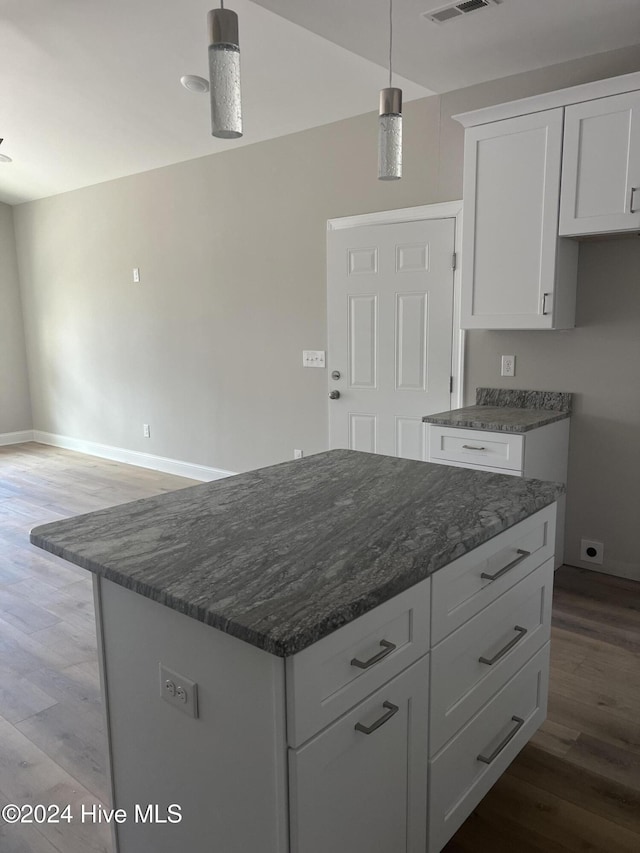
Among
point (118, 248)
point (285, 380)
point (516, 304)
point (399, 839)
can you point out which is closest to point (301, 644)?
point (399, 839)

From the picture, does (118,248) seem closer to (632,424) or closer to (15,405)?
(15,405)

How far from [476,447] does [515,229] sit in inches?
43.8

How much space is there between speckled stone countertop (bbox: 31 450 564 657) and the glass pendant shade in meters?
0.91

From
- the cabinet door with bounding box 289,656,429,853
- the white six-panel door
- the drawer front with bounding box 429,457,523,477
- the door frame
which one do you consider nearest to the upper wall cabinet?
the door frame

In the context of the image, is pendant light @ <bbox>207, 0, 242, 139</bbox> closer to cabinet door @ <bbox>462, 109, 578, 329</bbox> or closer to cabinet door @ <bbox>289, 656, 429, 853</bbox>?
cabinet door @ <bbox>289, 656, 429, 853</bbox>

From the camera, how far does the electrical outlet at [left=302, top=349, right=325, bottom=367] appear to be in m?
4.55

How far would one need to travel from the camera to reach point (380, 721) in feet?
4.07

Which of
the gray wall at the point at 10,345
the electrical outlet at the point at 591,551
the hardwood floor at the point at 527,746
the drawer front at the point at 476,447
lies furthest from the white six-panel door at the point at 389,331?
the gray wall at the point at 10,345

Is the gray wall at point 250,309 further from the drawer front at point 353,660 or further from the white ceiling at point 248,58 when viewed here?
the drawer front at point 353,660

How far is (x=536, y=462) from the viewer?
10.4ft

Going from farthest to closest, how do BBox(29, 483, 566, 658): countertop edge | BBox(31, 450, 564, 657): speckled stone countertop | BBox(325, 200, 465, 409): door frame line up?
BBox(325, 200, 465, 409): door frame → BBox(31, 450, 564, 657): speckled stone countertop → BBox(29, 483, 566, 658): countertop edge

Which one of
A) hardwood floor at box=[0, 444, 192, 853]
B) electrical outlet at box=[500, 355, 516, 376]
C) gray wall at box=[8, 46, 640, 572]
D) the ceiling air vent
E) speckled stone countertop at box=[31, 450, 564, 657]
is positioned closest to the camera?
speckled stone countertop at box=[31, 450, 564, 657]

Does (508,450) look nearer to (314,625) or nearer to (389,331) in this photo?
(389,331)

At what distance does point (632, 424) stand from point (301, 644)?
Result: 283cm
